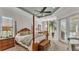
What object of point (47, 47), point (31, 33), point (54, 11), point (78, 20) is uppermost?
point (54, 11)

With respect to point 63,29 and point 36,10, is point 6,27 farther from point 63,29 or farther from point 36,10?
point 63,29

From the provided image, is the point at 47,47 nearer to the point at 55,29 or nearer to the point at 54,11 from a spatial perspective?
the point at 55,29

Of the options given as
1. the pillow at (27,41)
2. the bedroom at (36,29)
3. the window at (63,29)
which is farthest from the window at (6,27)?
the window at (63,29)

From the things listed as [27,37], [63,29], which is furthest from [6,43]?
[63,29]

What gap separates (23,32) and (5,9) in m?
0.51

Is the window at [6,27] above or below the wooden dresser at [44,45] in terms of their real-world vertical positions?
above

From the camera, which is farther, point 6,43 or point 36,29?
point 36,29

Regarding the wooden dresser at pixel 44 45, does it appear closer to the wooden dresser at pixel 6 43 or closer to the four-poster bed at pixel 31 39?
the four-poster bed at pixel 31 39

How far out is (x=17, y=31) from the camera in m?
2.24

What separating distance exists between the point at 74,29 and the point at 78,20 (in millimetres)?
170

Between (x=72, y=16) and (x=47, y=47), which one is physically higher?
(x=72, y=16)

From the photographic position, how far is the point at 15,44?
2.22 metres

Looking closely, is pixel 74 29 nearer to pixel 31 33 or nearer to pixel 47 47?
pixel 47 47
